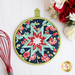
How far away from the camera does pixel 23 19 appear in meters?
0.77

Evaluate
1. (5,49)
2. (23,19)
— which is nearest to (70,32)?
(23,19)

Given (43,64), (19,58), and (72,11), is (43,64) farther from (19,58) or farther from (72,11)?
(72,11)

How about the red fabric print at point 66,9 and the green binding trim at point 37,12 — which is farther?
the green binding trim at point 37,12

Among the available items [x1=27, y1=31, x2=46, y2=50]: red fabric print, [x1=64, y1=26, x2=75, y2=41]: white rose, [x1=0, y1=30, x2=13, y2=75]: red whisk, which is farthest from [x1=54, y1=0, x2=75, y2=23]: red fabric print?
[x1=0, y1=30, x2=13, y2=75]: red whisk

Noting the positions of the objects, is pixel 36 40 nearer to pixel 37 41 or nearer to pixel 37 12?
pixel 37 41

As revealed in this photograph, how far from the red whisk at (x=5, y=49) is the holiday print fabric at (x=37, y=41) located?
0.19ft

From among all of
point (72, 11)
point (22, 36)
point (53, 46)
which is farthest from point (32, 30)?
point (72, 11)

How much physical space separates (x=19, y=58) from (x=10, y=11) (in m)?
0.37

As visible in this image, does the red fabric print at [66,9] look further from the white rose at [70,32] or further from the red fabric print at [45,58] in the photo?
the red fabric print at [45,58]

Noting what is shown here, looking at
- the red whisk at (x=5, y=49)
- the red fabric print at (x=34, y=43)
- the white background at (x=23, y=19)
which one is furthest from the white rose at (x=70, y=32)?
the red whisk at (x=5, y=49)

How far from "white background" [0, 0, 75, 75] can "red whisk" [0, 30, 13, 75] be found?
3cm

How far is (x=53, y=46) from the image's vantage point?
75cm

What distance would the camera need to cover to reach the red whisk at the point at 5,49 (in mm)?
694

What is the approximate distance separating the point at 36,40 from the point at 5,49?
0.78 feet
